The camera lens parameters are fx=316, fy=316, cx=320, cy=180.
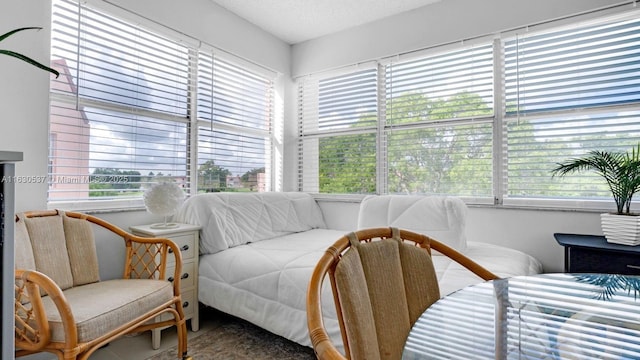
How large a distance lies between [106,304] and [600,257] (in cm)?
264

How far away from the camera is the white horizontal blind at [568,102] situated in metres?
2.19

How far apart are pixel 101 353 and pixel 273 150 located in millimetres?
2362

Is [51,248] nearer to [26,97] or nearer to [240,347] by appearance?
[26,97]

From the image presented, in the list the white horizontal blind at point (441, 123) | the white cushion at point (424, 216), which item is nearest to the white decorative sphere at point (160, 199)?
the white cushion at point (424, 216)

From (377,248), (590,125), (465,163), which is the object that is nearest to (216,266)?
(377,248)

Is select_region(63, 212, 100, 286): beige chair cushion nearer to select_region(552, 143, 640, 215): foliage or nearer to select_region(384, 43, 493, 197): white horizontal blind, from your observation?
select_region(384, 43, 493, 197): white horizontal blind

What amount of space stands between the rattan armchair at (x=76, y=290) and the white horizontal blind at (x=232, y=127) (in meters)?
0.99

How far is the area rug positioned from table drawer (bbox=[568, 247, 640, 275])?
169 cm

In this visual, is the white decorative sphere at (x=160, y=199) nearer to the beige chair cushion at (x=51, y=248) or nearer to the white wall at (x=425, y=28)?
the beige chair cushion at (x=51, y=248)

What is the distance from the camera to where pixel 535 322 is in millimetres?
1091

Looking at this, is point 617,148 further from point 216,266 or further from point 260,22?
point 260,22

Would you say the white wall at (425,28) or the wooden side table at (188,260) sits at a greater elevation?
the white wall at (425,28)

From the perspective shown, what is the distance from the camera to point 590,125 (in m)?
2.28

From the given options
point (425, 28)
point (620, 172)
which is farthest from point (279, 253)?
point (425, 28)
